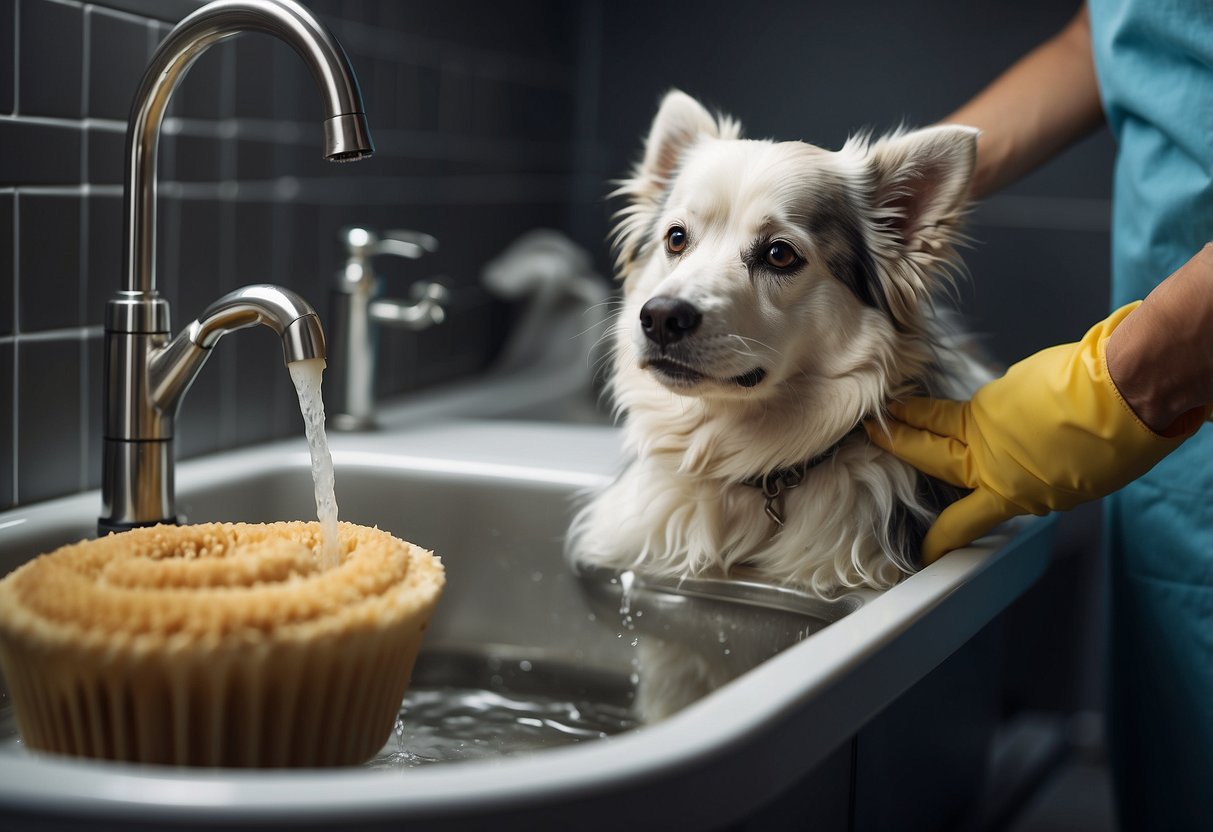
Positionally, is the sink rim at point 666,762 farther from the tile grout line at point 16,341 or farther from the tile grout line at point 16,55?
the tile grout line at point 16,55

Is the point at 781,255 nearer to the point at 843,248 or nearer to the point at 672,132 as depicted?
the point at 843,248

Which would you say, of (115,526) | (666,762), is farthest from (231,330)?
(666,762)

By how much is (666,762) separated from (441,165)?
66.5 inches

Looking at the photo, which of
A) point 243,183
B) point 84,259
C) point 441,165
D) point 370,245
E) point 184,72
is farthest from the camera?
point 441,165

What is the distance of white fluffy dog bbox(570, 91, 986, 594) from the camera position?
1.16m

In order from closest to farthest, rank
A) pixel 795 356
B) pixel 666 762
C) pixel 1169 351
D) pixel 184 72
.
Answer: pixel 666 762 → pixel 1169 351 → pixel 184 72 → pixel 795 356

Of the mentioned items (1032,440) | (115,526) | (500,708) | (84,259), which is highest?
(84,259)

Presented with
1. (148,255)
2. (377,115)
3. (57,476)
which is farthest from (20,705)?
(377,115)

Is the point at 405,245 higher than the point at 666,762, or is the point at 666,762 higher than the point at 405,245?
the point at 405,245

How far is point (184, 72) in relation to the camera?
1098 mm

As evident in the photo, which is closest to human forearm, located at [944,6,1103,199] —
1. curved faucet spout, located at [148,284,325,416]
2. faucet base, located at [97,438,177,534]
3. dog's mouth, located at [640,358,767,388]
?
dog's mouth, located at [640,358,767,388]

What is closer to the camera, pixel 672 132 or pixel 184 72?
pixel 184 72

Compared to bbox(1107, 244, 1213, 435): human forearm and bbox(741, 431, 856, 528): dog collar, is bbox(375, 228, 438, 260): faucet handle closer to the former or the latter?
bbox(741, 431, 856, 528): dog collar

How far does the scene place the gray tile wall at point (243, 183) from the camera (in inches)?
49.0
